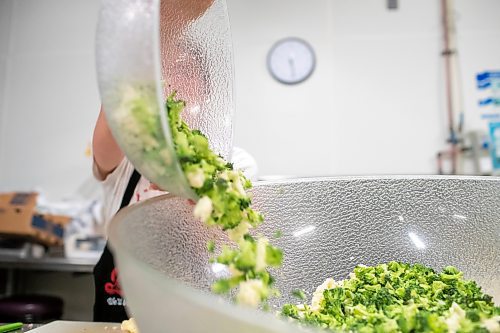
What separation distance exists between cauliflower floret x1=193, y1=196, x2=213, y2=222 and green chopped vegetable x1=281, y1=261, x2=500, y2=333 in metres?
0.20

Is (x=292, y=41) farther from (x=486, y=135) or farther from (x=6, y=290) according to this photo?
(x=6, y=290)

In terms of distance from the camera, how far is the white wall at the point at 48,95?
2.95m

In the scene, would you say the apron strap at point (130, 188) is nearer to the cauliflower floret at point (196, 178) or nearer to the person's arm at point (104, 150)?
the person's arm at point (104, 150)

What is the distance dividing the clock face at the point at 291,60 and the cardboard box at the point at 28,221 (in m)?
1.48

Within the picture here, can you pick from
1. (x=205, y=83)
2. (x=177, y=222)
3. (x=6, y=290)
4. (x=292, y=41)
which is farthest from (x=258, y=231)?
(x=6, y=290)

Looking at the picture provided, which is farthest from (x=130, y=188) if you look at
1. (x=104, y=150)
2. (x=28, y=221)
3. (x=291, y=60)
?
(x=291, y=60)

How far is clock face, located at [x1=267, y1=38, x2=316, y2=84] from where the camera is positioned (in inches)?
107

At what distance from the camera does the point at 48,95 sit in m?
3.02

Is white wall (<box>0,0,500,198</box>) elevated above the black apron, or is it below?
above

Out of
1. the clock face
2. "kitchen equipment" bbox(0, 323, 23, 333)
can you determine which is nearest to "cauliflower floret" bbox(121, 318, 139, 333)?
"kitchen equipment" bbox(0, 323, 23, 333)

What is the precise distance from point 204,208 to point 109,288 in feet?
3.45

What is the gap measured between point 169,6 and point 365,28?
221 centimetres

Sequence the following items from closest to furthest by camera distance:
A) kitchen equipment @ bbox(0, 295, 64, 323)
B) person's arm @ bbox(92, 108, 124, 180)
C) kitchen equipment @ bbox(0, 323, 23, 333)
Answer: kitchen equipment @ bbox(0, 323, 23, 333) < person's arm @ bbox(92, 108, 124, 180) < kitchen equipment @ bbox(0, 295, 64, 323)

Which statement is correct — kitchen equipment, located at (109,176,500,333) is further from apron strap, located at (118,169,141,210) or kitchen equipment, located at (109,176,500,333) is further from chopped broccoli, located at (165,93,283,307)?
apron strap, located at (118,169,141,210)
